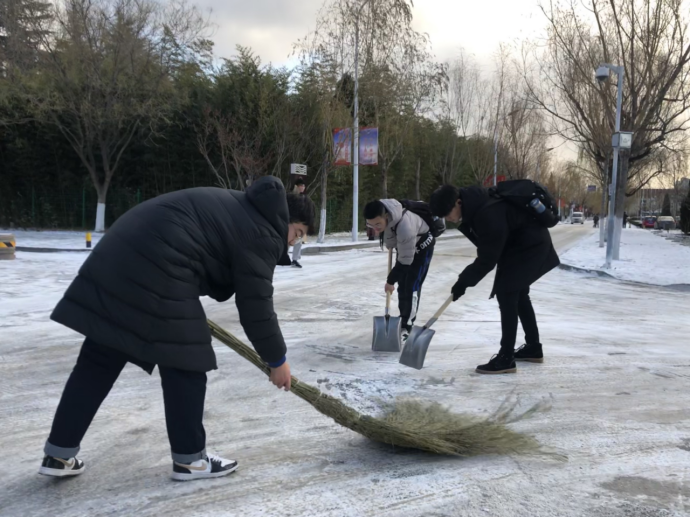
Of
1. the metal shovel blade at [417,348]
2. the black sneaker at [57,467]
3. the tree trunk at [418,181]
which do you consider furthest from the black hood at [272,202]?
the tree trunk at [418,181]

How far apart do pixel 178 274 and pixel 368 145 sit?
1899 cm

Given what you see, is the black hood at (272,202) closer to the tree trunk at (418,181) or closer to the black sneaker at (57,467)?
the black sneaker at (57,467)

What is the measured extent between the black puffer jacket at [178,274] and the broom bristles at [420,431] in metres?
0.48

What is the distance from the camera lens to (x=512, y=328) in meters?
4.45

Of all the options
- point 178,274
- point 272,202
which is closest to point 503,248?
point 272,202

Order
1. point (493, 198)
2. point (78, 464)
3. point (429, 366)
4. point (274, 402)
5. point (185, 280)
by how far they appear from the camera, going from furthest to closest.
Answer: point (429, 366), point (493, 198), point (274, 402), point (78, 464), point (185, 280)

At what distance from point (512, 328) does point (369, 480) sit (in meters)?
2.26

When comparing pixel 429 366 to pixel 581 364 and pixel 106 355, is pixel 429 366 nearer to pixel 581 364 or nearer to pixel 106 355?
pixel 581 364

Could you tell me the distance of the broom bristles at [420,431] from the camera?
2.86 meters

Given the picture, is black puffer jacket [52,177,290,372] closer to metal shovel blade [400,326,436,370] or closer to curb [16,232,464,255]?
metal shovel blade [400,326,436,370]

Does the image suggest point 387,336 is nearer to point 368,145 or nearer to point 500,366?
Result: point 500,366

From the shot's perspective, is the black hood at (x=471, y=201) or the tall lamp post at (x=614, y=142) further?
the tall lamp post at (x=614, y=142)

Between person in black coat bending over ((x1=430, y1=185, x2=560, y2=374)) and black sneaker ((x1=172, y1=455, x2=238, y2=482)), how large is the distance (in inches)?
89.3

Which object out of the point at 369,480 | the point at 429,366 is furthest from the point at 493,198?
the point at 369,480
